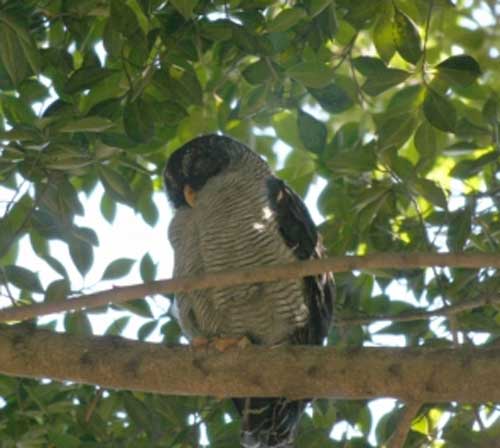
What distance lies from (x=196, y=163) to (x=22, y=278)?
1.73 metres

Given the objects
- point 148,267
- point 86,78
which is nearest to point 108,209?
point 148,267

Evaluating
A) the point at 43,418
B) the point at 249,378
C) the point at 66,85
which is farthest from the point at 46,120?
the point at 43,418

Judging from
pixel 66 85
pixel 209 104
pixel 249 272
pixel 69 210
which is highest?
pixel 209 104

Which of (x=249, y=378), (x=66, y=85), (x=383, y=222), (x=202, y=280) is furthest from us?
(x=383, y=222)

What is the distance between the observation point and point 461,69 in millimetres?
4016

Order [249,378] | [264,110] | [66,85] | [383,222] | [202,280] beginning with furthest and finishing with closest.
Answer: [383,222]
[264,110]
[66,85]
[249,378]
[202,280]

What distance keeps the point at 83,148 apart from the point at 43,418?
141 cm

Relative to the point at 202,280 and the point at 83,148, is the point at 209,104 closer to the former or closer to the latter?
the point at 83,148

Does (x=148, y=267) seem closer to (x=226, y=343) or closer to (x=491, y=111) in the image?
(x=226, y=343)

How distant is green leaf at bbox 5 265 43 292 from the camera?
4387mm

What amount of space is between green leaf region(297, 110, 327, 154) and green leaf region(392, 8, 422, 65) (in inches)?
23.8

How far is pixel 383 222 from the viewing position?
5.18m

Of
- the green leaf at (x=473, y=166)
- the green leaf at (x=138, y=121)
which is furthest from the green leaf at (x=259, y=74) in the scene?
the green leaf at (x=473, y=166)

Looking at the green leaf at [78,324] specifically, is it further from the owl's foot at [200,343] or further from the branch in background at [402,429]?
the branch in background at [402,429]
